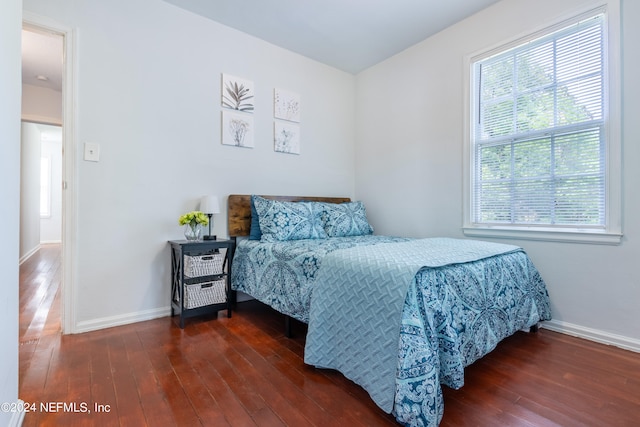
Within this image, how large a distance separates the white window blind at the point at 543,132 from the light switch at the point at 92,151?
122 inches

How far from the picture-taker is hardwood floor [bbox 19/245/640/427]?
4.37 ft

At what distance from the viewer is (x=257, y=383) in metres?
1.59

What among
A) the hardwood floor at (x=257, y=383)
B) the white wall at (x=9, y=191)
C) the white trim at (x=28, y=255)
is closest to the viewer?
the white wall at (x=9, y=191)

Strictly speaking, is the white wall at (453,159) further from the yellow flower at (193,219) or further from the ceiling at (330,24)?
the yellow flower at (193,219)

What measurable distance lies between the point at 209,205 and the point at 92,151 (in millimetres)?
910

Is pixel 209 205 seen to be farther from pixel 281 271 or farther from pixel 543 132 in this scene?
pixel 543 132

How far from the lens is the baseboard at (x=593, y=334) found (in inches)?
78.7

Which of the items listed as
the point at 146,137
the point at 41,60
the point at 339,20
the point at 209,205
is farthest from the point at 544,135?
the point at 41,60

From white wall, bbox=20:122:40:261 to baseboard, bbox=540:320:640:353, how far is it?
7079mm

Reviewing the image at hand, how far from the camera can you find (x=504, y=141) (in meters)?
2.62

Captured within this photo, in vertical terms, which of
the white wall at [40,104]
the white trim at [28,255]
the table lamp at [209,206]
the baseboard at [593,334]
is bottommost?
the baseboard at [593,334]

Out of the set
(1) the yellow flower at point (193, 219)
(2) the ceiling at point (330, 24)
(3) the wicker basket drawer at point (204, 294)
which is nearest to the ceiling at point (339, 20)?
(2) the ceiling at point (330, 24)

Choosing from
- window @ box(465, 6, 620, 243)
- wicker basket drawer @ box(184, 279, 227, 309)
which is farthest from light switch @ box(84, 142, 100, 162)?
window @ box(465, 6, 620, 243)

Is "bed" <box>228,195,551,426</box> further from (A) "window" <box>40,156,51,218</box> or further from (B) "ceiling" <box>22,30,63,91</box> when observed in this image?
(A) "window" <box>40,156,51,218</box>
